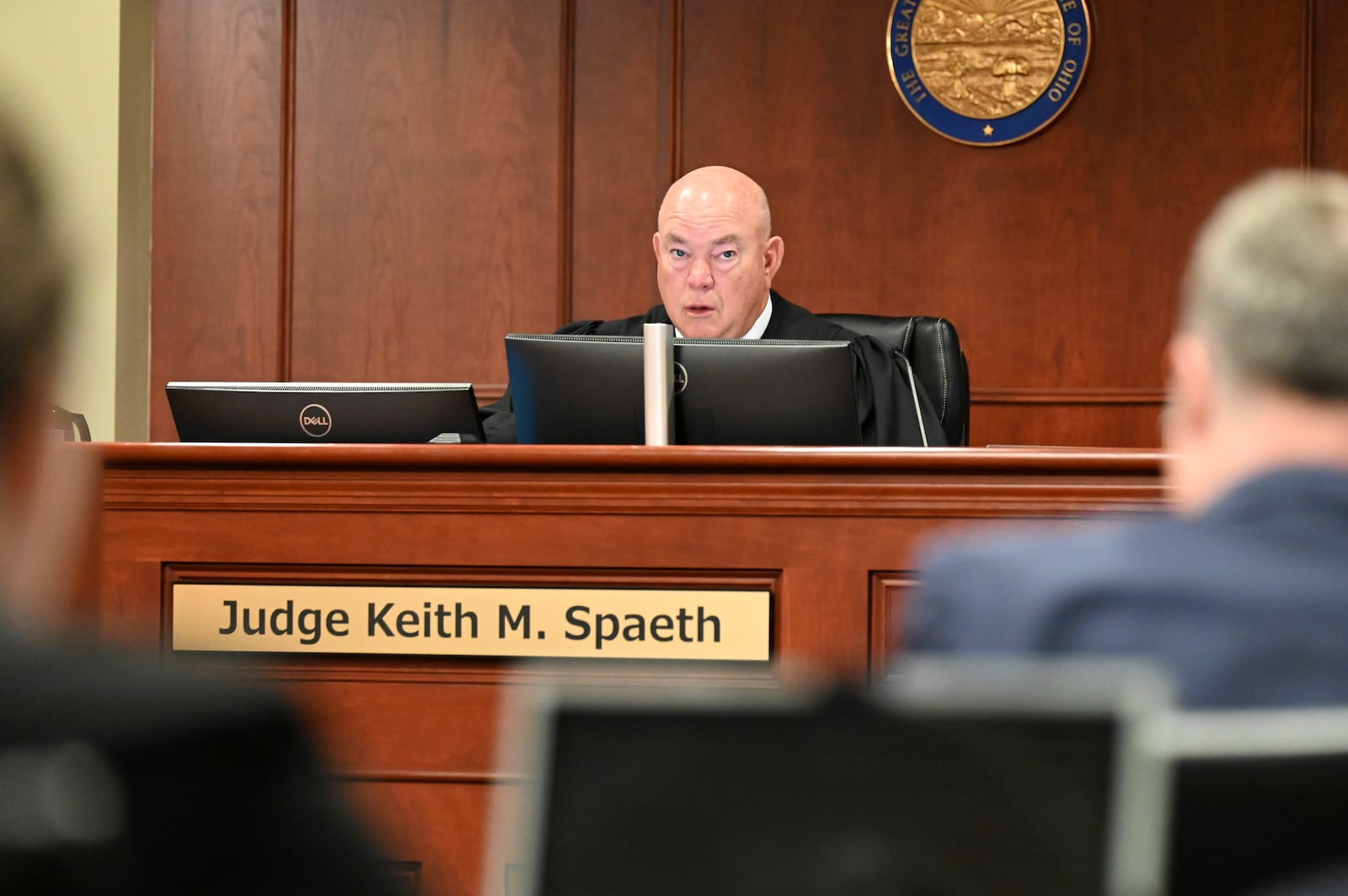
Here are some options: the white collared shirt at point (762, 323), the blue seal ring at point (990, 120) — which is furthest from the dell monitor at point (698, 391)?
the blue seal ring at point (990, 120)

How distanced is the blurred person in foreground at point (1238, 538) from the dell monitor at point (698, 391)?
1484mm

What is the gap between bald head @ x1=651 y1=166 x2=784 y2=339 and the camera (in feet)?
12.0

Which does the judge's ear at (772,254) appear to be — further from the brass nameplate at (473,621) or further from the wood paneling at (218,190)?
the wood paneling at (218,190)

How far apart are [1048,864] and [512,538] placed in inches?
58.6

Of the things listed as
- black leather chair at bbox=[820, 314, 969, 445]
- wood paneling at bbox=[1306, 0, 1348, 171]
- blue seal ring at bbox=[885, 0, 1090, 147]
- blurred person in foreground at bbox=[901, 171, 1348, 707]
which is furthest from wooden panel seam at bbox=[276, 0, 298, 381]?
blurred person in foreground at bbox=[901, 171, 1348, 707]

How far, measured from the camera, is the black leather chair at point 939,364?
10.6ft

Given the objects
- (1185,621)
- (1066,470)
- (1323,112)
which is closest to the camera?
(1185,621)

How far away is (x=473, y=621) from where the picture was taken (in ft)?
6.84

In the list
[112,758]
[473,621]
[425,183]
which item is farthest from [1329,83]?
[112,758]

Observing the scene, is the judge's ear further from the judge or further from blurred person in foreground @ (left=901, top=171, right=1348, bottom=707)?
blurred person in foreground @ (left=901, top=171, right=1348, bottom=707)

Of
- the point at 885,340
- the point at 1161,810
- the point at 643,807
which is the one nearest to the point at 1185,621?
the point at 1161,810

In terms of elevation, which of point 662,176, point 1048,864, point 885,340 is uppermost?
point 662,176

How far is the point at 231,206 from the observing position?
491cm

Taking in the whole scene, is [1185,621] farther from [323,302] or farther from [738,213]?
[323,302]
